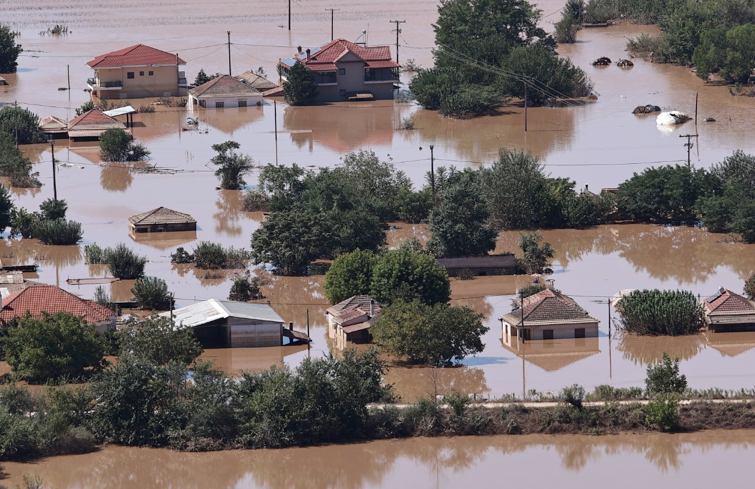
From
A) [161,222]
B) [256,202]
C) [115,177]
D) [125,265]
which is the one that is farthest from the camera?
[115,177]

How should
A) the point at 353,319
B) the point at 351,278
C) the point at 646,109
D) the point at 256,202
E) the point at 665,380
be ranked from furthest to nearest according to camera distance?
the point at 646,109 < the point at 256,202 < the point at 351,278 < the point at 353,319 < the point at 665,380

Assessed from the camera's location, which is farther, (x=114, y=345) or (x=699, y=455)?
(x=114, y=345)

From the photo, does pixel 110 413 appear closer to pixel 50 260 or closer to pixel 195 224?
pixel 50 260

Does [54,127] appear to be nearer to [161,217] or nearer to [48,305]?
[161,217]

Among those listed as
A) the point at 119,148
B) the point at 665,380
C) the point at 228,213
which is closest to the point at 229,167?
the point at 228,213

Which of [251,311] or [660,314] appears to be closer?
[660,314]

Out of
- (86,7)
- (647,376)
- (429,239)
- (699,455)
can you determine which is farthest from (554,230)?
(86,7)
